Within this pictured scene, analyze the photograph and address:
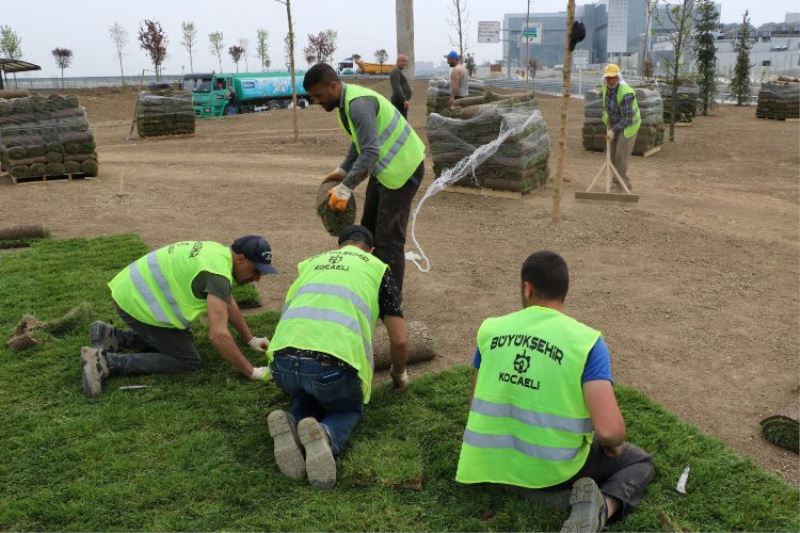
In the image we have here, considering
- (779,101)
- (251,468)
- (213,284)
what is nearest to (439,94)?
(779,101)

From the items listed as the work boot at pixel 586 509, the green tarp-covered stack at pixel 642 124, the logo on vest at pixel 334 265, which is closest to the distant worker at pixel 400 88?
the green tarp-covered stack at pixel 642 124

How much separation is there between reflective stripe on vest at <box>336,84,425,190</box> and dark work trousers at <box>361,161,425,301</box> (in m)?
0.07

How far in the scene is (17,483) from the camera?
9.29 feet

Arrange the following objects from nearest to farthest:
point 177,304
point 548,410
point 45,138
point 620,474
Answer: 1. point 548,410
2. point 620,474
3. point 177,304
4. point 45,138

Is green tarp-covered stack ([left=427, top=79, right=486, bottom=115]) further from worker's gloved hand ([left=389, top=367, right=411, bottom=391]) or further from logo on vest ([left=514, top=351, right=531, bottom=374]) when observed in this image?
logo on vest ([left=514, top=351, right=531, bottom=374])

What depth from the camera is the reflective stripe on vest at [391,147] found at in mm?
4273

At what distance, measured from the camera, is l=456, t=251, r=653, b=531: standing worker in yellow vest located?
229 centimetres

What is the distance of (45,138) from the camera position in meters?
10.5

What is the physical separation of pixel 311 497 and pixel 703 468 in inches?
66.6

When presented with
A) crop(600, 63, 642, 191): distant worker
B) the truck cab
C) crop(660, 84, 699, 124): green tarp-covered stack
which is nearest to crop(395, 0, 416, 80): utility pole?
crop(600, 63, 642, 191): distant worker

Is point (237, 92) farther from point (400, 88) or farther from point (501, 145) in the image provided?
point (501, 145)

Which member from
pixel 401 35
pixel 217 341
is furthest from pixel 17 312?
pixel 401 35

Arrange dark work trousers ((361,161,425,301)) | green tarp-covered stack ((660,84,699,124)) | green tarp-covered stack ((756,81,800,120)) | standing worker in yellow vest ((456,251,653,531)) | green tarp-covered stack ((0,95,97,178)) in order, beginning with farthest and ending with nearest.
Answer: green tarp-covered stack ((756,81,800,120))
green tarp-covered stack ((660,84,699,124))
green tarp-covered stack ((0,95,97,178))
dark work trousers ((361,161,425,301))
standing worker in yellow vest ((456,251,653,531))

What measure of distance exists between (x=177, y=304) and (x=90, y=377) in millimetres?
597
